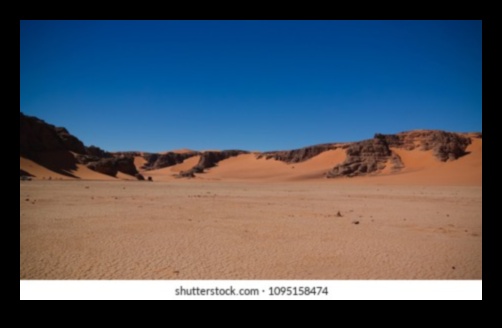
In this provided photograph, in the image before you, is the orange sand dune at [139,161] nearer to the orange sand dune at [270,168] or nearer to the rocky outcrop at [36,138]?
the orange sand dune at [270,168]

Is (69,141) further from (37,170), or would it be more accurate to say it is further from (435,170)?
(435,170)

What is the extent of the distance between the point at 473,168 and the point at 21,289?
165 feet

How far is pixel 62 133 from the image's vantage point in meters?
43.8

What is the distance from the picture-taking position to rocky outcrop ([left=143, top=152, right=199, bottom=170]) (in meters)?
107

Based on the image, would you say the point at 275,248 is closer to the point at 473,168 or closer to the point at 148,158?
the point at 473,168

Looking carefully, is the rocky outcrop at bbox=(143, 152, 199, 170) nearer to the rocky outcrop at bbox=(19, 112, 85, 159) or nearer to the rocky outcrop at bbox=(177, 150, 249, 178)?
the rocky outcrop at bbox=(177, 150, 249, 178)

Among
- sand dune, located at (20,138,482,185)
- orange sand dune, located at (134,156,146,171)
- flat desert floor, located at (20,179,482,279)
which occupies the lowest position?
flat desert floor, located at (20,179,482,279)

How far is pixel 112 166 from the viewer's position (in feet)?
143

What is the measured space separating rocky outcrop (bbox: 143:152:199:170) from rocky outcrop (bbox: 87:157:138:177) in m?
59.5

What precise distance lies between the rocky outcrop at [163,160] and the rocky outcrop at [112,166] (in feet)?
195

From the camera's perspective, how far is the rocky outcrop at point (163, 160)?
4227 inches

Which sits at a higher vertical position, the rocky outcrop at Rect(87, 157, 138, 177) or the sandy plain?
the rocky outcrop at Rect(87, 157, 138, 177)

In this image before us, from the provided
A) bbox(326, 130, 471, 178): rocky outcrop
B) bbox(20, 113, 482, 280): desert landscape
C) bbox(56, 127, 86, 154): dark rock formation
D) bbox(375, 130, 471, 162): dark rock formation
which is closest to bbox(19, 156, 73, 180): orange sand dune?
bbox(56, 127, 86, 154): dark rock formation
